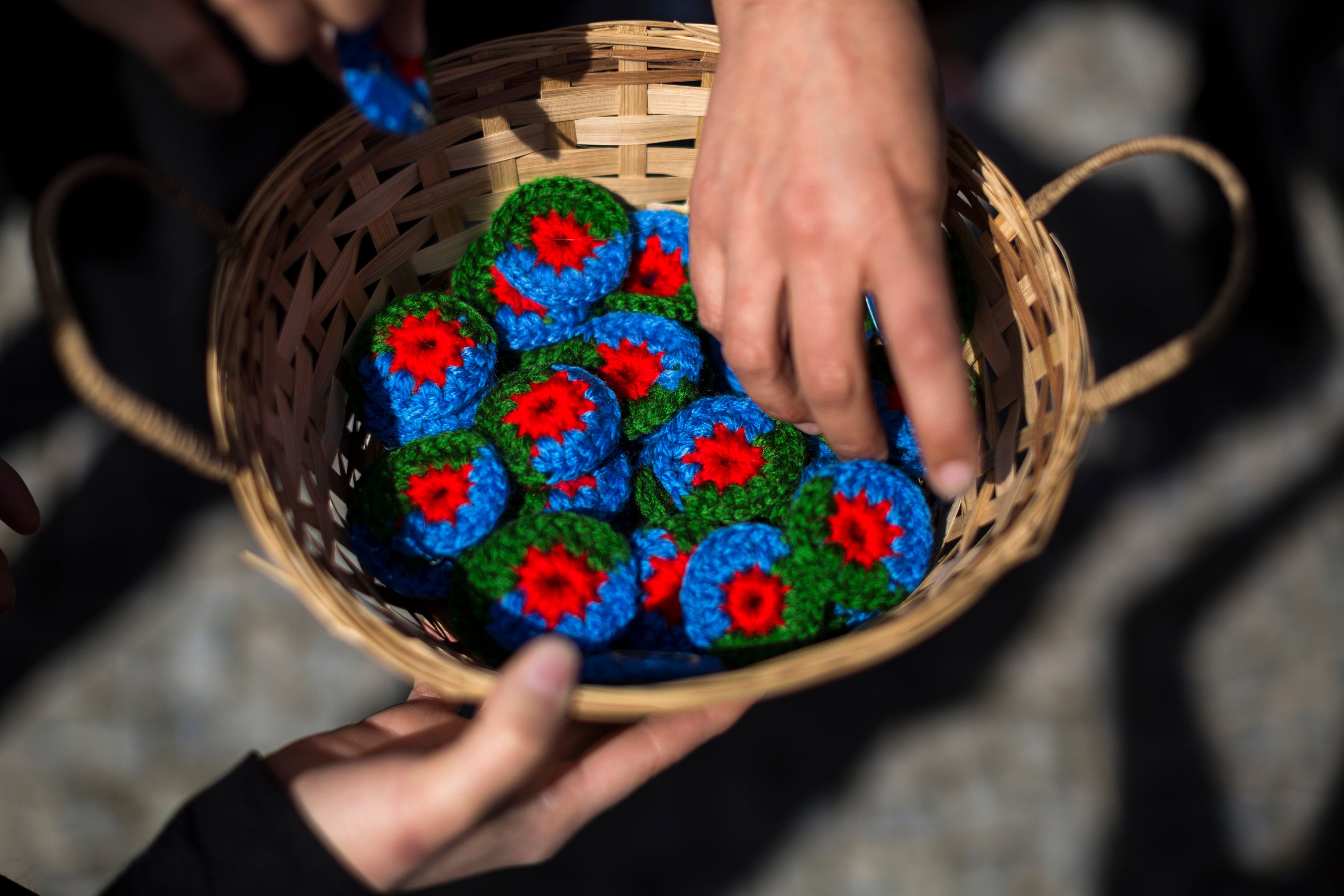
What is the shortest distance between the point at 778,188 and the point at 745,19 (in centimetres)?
22

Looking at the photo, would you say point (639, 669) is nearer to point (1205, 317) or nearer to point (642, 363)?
point (642, 363)

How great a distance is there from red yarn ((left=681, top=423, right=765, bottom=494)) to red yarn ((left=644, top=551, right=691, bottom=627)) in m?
0.11

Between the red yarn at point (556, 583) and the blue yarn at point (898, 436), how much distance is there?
1.45 feet

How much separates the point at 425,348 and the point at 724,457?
41cm

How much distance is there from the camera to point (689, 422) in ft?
3.61

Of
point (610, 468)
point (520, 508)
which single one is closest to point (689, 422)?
point (610, 468)

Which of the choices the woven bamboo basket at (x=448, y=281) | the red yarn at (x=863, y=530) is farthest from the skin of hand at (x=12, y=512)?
the red yarn at (x=863, y=530)

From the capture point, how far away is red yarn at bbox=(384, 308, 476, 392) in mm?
1078

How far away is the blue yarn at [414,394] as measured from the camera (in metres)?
1.08

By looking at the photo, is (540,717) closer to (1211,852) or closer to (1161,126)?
(1211,852)

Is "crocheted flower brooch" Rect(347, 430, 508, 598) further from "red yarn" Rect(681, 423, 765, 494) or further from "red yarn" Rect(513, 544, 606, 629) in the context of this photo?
"red yarn" Rect(681, 423, 765, 494)

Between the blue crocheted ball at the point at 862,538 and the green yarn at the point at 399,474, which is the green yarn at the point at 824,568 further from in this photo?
the green yarn at the point at 399,474

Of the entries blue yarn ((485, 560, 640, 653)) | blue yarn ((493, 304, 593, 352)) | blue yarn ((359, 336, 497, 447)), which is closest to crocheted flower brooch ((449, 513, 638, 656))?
blue yarn ((485, 560, 640, 653))

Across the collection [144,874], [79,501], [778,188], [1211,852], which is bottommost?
[1211,852]
